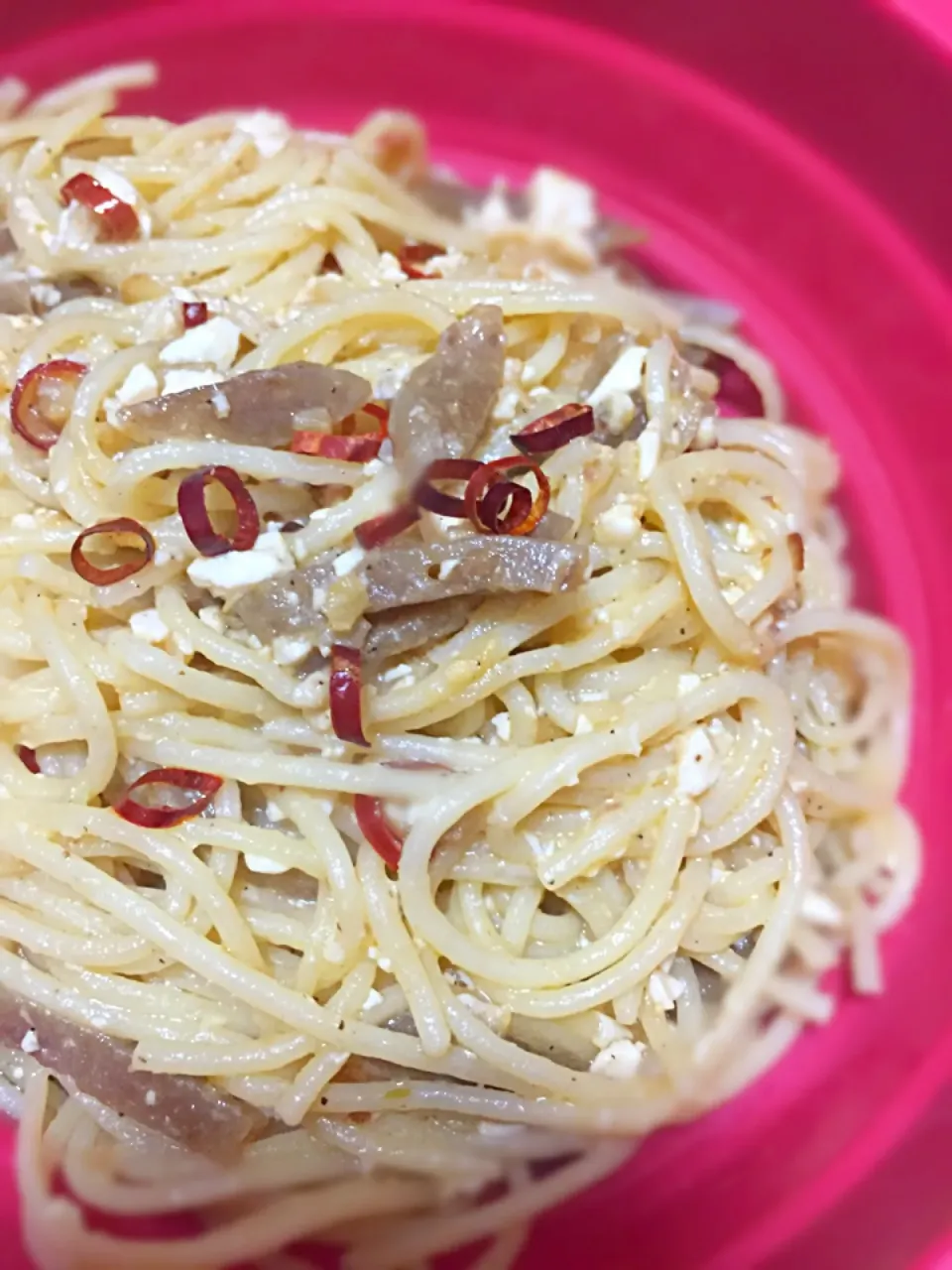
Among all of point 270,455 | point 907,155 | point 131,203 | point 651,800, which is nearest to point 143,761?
point 270,455

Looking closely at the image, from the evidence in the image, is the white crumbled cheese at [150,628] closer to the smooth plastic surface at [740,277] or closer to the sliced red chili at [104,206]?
the sliced red chili at [104,206]

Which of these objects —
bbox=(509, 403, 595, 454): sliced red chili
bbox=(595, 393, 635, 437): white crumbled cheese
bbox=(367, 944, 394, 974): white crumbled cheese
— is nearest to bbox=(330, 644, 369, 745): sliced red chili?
bbox=(367, 944, 394, 974): white crumbled cheese

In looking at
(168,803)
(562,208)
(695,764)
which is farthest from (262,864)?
(562,208)

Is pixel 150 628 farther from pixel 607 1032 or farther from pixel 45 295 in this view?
pixel 607 1032

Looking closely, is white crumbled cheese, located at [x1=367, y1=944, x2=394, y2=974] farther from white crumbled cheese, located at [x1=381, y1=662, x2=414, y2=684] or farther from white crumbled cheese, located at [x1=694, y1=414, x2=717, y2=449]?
white crumbled cheese, located at [x1=694, y1=414, x2=717, y2=449]

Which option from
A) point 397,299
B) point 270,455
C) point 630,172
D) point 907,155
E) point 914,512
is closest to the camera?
point 270,455

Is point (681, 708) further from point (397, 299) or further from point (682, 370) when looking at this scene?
point (397, 299)
